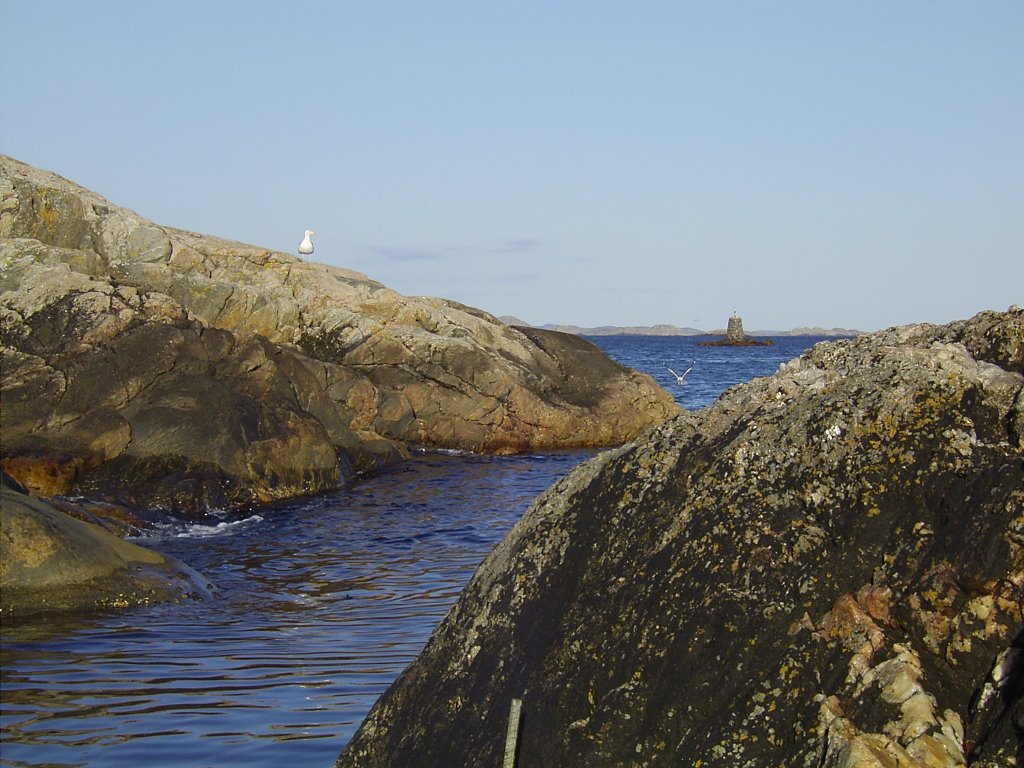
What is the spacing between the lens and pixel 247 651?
8.32 m

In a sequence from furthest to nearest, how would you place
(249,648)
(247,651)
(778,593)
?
(249,648), (247,651), (778,593)

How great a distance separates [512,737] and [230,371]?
50.6ft

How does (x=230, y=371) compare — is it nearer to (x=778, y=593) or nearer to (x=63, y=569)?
(x=63, y=569)

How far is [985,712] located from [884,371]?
1.11 metres

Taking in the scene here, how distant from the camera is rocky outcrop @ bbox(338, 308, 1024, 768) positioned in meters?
2.77

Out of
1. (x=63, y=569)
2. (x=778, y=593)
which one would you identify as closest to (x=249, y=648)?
(x=63, y=569)

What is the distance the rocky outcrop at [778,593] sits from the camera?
2.77 m

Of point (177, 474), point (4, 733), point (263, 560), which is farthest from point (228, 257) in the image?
point (4, 733)

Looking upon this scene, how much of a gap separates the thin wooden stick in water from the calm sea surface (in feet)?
8.39

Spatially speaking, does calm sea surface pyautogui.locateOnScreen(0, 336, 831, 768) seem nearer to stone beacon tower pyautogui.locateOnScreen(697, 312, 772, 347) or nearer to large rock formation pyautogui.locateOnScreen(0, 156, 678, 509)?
large rock formation pyautogui.locateOnScreen(0, 156, 678, 509)

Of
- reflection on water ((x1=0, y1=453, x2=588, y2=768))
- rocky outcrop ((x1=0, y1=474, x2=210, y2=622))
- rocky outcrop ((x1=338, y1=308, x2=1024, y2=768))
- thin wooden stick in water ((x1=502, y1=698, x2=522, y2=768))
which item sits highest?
rocky outcrop ((x1=338, y1=308, x2=1024, y2=768))

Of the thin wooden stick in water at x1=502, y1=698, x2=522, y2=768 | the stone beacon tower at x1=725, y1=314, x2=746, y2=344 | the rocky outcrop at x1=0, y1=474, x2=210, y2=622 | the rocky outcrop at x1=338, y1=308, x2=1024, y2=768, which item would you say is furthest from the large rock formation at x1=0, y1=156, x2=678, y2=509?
the stone beacon tower at x1=725, y1=314, x2=746, y2=344

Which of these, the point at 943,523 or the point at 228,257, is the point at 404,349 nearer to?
the point at 228,257

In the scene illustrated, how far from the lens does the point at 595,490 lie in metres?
3.76
